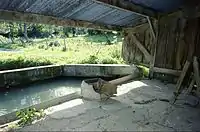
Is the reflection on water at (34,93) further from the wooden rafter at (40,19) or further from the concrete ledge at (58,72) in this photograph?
the wooden rafter at (40,19)

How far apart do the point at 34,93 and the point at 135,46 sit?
435 cm

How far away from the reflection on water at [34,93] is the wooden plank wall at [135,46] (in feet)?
8.27

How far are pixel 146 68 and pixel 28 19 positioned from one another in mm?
4636

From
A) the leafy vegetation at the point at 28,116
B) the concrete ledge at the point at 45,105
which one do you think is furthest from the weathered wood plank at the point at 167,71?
the leafy vegetation at the point at 28,116

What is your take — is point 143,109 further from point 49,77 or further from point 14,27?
point 14,27

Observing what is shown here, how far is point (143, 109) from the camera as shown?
463 cm

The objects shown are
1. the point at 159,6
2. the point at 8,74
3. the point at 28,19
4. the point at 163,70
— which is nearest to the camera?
the point at 28,19

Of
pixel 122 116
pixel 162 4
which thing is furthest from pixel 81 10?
pixel 122 116

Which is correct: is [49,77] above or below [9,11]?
below

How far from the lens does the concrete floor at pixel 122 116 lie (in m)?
3.70

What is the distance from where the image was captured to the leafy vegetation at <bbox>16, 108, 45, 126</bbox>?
3830 mm

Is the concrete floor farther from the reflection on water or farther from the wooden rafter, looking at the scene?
the reflection on water

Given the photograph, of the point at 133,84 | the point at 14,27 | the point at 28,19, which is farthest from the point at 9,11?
the point at 14,27

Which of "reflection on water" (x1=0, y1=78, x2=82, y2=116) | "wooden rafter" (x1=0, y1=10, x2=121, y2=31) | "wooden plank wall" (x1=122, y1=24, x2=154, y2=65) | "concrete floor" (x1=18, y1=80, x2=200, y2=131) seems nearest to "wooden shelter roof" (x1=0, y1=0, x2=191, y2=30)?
"wooden rafter" (x1=0, y1=10, x2=121, y2=31)
